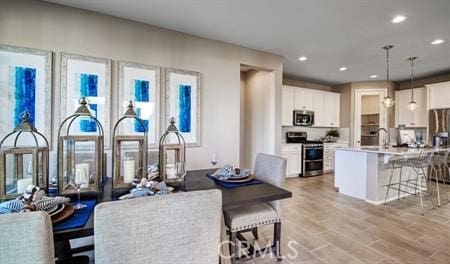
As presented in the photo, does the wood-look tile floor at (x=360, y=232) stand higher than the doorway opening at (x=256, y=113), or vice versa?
the doorway opening at (x=256, y=113)

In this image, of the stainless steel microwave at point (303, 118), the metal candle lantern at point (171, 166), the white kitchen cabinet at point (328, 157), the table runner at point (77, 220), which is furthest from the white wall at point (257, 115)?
the table runner at point (77, 220)

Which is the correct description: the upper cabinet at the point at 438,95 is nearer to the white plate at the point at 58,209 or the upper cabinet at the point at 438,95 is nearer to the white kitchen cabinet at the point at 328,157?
the white kitchen cabinet at the point at 328,157

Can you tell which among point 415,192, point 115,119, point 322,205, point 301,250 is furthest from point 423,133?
point 115,119

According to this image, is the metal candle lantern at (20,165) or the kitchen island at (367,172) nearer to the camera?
the metal candle lantern at (20,165)

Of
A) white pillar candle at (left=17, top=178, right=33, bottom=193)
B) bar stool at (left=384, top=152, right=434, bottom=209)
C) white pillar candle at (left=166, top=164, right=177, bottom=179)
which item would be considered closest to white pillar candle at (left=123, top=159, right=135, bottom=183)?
white pillar candle at (left=166, top=164, right=177, bottom=179)

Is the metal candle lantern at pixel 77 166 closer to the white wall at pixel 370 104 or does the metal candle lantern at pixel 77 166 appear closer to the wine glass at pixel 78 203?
the wine glass at pixel 78 203

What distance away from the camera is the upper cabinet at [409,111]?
217 inches

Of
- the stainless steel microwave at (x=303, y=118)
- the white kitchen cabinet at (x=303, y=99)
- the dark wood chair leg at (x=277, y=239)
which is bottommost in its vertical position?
the dark wood chair leg at (x=277, y=239)

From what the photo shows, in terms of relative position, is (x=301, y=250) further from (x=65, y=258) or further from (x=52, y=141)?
(x=52, y=141)

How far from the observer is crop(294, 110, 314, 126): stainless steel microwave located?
569cm

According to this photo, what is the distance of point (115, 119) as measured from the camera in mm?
2795

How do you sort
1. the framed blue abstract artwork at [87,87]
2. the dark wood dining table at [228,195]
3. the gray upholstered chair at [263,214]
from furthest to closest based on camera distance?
the framed blue abstract artwork at [87,87] < the gray upholstered chair at [263,214] < the dark wood dining table at [228,195]

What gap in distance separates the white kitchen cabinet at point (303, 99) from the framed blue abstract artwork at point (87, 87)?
448 centimetres

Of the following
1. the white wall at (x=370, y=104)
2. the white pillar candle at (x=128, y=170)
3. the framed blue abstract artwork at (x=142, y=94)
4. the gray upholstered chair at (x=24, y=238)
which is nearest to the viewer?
the gray upholstered chair at (x=24, y=238)
